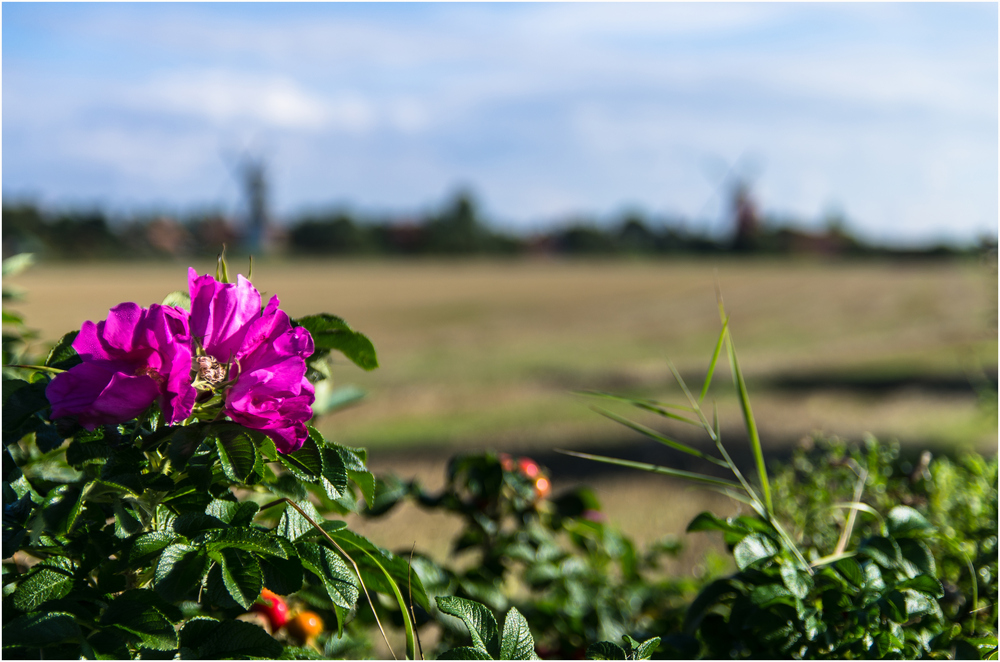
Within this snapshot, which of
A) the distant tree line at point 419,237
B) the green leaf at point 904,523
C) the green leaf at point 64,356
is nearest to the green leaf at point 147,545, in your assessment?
the green leaf at point 64,356

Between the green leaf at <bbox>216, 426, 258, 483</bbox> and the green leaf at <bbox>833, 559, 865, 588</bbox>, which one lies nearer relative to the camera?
the green leaf at <bbox>216, 426, 258, 483</bbox>

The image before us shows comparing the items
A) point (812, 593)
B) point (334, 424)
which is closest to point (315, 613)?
point (812, 593)

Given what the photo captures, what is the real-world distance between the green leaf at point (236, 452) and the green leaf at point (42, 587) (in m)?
0.22

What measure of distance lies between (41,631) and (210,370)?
0.95 feet

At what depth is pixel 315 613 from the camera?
143 centimetres

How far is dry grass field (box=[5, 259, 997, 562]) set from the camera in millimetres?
5102

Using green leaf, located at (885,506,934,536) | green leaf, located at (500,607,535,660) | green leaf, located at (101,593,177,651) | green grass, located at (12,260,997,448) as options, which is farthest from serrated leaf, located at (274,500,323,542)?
green leaf, located at (885,506,934,536)

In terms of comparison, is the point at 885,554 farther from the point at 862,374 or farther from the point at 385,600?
the point at 862,374

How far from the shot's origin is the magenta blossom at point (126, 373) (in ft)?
2.59

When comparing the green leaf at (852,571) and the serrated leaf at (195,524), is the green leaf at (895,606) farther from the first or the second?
the serrated leaf at (195,524)

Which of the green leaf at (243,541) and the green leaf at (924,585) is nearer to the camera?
the green leaf at (243,541)

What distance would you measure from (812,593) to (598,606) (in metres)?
0.67

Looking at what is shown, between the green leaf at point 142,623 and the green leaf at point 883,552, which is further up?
the green leaf at point 142,623

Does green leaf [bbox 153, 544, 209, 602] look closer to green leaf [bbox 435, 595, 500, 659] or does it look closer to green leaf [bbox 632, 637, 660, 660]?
green leaf [bbox 435, 595, 500, 659]
